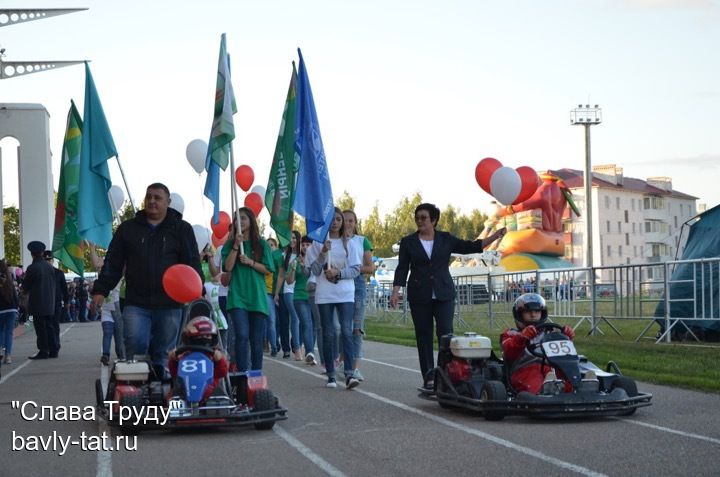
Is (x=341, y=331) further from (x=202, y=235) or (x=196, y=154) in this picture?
(x=196, y=154)

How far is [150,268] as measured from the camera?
33.0 feet

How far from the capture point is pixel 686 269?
20188mm

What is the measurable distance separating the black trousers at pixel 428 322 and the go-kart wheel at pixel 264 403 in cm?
277

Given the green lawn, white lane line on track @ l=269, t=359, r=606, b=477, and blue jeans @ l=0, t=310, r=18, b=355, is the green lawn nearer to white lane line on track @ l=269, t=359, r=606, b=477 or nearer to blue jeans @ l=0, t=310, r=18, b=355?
white lane line on track @ l=269, t=359, r=606, b=477

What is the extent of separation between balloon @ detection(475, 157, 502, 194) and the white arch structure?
4118 centimetres

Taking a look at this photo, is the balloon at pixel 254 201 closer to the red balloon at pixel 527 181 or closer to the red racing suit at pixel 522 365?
the red balloon at pixel 527 181

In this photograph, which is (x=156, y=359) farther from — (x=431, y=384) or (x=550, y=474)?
(x=550, y=474)

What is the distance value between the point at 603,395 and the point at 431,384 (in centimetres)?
216

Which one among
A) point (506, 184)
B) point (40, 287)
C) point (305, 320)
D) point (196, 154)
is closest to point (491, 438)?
point (506, 184)

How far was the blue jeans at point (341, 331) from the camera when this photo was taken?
1310 centimetres

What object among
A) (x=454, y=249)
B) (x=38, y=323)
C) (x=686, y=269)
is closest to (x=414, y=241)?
(x=454, y=249)

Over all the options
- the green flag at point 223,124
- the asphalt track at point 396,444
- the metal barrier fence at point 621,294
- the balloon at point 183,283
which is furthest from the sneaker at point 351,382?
the metal barrier fence at point 621,294

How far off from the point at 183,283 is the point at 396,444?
2.27m

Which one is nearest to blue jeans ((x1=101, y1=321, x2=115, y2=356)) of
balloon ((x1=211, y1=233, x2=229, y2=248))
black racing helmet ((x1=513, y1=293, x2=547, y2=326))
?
balloon ((x1=211, y1=233, x2=229, y2=248))
